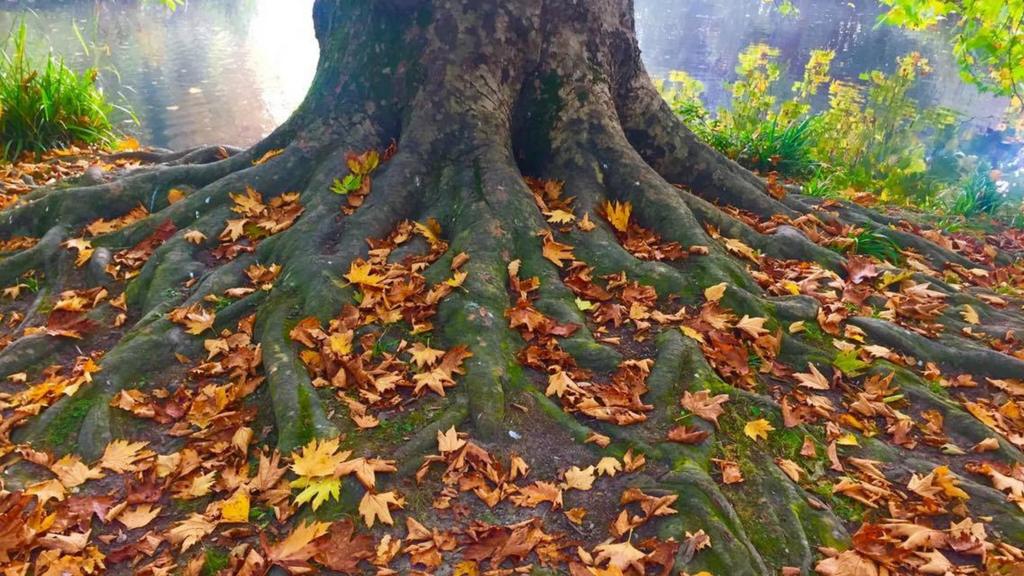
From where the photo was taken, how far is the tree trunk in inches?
106

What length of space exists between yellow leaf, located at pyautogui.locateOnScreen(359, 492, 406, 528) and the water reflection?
26.1 ft

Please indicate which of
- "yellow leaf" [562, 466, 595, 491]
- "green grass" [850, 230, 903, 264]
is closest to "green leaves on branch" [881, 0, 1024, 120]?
"green grass" [850, 230, 903, 264]

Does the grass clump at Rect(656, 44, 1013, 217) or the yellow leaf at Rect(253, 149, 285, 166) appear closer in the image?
the yellow leaf at Rect(253, 149, 285, 166)

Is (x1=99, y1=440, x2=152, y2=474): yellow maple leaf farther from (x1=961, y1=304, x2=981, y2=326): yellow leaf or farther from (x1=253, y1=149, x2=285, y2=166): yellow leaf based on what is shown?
(x1=961, y1=304, x2=981, y2=326): yellow leaf

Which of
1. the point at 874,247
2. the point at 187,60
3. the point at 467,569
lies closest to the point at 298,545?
the point at 467,569

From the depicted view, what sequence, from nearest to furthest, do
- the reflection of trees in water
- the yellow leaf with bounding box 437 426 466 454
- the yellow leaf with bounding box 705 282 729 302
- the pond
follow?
the yellow leaf with bounding box 437 426 466 454, the yellow leaf with bounding box 705 282 729 302, the pond, the reflection of trees in water

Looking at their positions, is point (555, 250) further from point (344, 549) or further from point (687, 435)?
point (344, 549)

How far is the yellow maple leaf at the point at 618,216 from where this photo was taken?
3984 millimetres

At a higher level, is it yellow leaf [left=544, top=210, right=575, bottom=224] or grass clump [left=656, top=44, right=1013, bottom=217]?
grass clump [left=656, top=44, right=1013, bottom=217]

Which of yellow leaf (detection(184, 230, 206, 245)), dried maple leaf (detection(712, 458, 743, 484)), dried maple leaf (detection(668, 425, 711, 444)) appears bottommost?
yellow leaf (detection(184, 230, 206, 245))

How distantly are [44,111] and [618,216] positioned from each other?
6.49 m

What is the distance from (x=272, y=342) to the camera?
3043mm

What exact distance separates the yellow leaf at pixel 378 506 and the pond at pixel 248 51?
25.8 ft

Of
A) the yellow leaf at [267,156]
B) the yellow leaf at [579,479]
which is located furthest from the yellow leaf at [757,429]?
the yellow leaf at [267,156]
